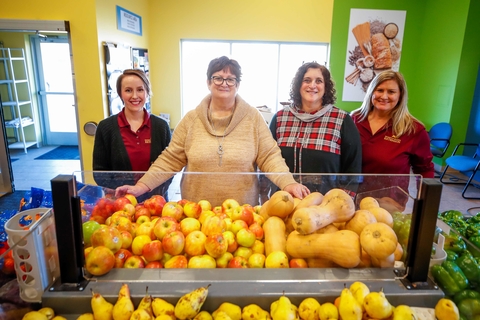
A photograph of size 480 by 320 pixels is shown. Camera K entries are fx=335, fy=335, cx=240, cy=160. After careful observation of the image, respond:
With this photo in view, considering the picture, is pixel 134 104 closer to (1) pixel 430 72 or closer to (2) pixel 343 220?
(2) pixel 343 220

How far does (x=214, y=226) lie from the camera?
1193 millimetres

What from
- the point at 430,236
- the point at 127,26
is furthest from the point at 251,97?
the point at 430,236

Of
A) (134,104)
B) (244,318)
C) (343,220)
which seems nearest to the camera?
(244,318)

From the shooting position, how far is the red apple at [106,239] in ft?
3.47

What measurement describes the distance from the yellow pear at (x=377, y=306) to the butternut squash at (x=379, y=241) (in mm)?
132

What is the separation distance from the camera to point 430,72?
5.66m

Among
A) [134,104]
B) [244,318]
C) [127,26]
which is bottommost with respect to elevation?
[244,318]

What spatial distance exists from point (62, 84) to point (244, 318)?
6.81m

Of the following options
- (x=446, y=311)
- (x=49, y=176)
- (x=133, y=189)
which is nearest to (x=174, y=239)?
(x=133, y=189)

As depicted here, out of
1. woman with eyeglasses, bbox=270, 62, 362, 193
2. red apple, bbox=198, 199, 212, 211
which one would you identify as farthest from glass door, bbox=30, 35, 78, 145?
red apple, bbox=198, 199, 212, 211

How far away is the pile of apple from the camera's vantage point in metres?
1.06

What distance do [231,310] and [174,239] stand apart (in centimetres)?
31

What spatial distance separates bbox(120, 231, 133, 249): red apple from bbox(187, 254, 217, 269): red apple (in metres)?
0.22

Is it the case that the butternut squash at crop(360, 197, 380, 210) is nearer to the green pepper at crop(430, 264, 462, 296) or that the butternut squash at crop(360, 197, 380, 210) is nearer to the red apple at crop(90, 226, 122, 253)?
the green pepper at crop(430, 264, 462, 296)
